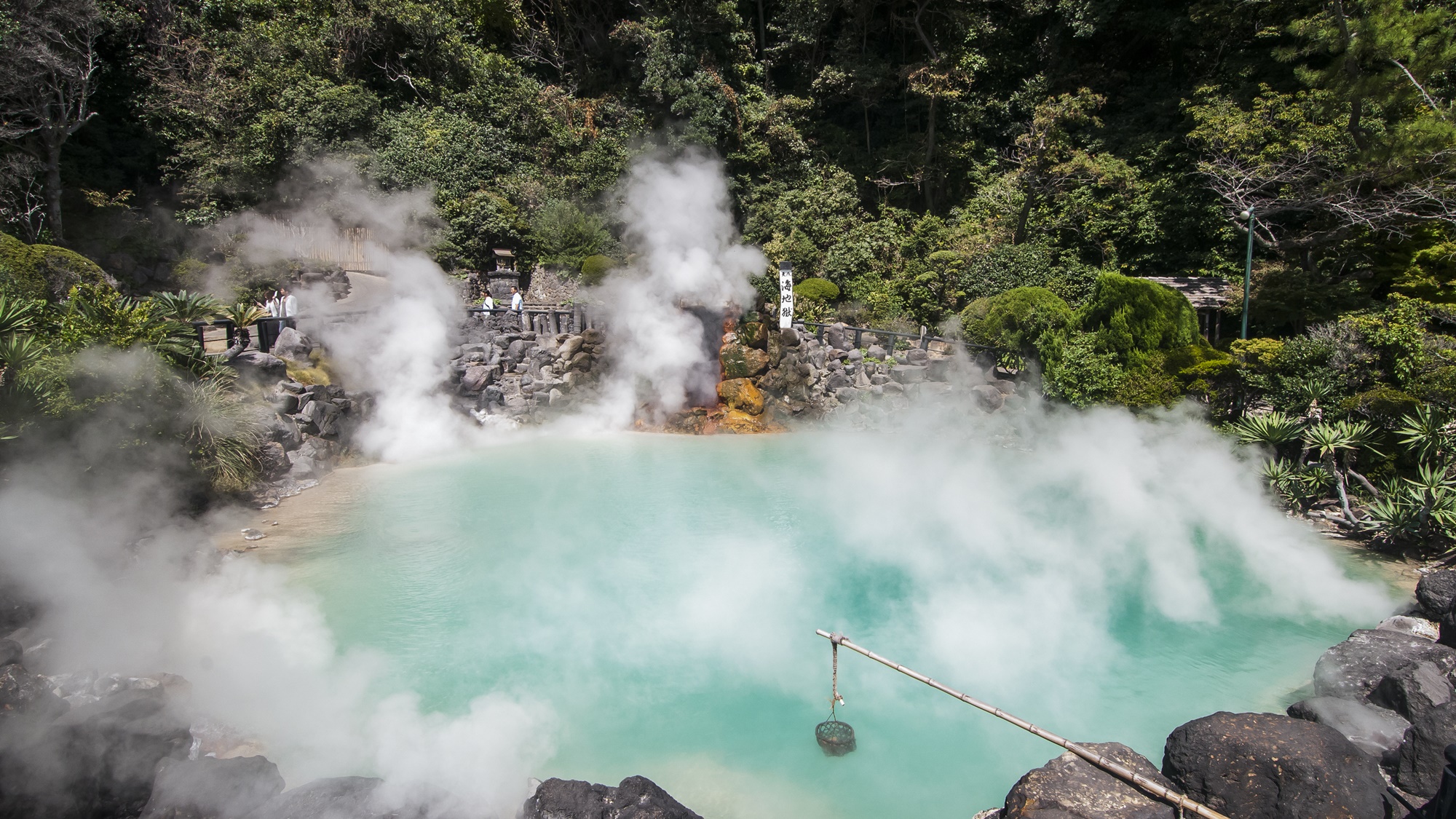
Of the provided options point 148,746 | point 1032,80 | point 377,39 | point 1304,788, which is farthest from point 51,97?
→ point 1304,788

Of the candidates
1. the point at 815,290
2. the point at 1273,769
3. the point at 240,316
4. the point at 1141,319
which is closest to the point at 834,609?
the point at 1273,769

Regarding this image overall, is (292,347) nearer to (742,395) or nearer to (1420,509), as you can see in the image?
(742,395)

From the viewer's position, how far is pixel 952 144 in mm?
20516

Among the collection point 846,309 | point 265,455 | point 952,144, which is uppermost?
point 952,144

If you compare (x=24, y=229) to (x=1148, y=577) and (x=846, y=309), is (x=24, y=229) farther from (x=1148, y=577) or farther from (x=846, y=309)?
(x=1148, y=577)

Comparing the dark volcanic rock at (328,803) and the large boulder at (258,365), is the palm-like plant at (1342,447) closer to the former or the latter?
the dark volcanic rock at (328,803)

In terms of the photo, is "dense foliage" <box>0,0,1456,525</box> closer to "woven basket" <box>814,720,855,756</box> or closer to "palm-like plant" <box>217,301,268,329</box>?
"palm-like plant" <box>217,301,268,329</box>

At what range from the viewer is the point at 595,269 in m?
18.5

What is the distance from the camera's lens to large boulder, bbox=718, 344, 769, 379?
14039mm

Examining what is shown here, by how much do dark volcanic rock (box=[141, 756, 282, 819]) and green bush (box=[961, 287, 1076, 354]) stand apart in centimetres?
1100

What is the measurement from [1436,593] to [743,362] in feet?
32.1

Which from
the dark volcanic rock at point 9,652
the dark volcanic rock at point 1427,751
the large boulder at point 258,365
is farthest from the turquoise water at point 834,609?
the large boulder at point 258,365

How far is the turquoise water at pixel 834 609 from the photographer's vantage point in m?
5.40

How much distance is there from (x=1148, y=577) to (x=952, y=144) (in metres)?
15.5
